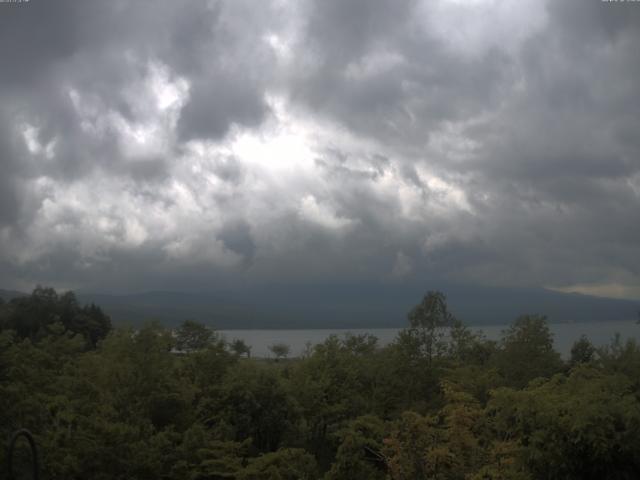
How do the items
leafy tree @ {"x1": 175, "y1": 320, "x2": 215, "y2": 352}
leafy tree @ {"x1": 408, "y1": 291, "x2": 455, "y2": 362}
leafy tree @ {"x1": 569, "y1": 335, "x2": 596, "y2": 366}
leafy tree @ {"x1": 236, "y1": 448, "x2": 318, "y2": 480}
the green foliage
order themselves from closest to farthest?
leafy tree @ {"x1": 236, "y1": 448, "x2": 318, "y2": 480} < leafy tree @ {"x1": 408, "y1": 291, "x2": 455, "y2": 362} < leafy tree @ {"x1": 175, "y1": 320, "x2": 215, "y2": 352} < leafy tree @ {"x1": 569, "y1": 335, "x2": 596, "y2": 366} < the green foliage

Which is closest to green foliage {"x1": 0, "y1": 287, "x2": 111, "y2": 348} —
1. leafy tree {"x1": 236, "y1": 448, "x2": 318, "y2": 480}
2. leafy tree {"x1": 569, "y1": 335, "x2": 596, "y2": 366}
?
leafy tree {"x1": 569, "y1": 335, "x2": 596, "y2": 366}

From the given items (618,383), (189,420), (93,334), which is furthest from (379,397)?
(93,334)

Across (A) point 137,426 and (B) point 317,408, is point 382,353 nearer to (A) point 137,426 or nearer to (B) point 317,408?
(B) point 317,408

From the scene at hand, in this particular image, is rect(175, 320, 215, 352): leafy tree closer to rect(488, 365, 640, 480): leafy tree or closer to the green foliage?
rect(488, 365, 640, 480): leafy tree

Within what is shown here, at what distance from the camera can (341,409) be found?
3108cm

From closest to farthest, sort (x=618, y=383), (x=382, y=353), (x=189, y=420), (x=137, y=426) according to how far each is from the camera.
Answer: (x=618, y=383) < (x=137, y=426) < (x=189, y=420) < (x=382, y=353)

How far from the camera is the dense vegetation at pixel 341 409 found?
55.7 feet

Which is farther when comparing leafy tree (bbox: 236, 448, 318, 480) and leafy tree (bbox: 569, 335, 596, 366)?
leafy tree (bbox: 569, 335, 596, 366)

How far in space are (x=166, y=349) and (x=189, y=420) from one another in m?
5.28

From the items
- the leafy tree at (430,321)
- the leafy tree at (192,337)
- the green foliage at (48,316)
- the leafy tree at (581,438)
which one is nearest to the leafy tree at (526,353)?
the leafy tree at (430,321)

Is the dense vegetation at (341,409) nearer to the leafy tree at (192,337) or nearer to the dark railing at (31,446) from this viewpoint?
the leafy tree at (192,337)

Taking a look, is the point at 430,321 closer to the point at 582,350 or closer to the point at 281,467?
the point at 281,467

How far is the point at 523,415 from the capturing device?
1723 cm

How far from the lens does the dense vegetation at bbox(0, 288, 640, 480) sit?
1698 centimetres
